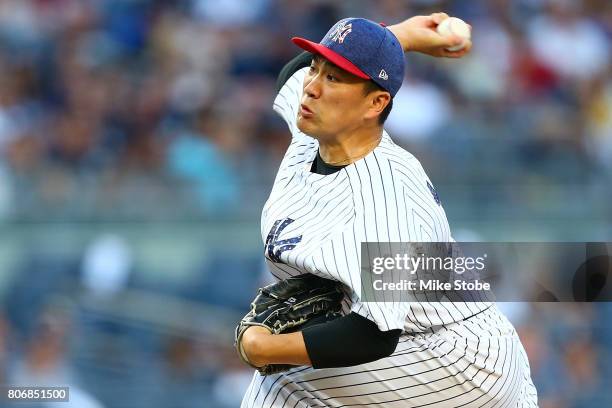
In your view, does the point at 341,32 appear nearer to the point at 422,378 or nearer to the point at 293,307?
the point at 293,307

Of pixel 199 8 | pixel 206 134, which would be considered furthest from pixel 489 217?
pixel 199 8

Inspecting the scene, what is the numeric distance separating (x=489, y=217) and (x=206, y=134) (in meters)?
1.86

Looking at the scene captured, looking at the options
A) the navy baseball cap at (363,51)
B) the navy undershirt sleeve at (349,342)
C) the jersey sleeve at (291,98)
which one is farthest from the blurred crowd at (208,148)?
the navy baseball cap at (363,51)

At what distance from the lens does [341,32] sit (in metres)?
2.72

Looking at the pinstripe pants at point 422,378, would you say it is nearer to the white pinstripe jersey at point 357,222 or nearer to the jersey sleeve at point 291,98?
the white pinstripe jersey at point 357,222

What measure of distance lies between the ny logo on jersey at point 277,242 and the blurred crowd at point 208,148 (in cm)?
264

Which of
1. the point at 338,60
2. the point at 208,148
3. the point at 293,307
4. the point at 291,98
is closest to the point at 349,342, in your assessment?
the point at 293,307

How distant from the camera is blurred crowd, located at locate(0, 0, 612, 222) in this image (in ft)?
21.9

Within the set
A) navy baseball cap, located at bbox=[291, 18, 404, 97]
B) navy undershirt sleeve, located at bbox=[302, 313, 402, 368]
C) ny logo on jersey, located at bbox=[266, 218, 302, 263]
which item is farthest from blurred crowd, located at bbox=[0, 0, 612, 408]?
navy baseball cap, located at bbox=[291, 18, 404, 97]

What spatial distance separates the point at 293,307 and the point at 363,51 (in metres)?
0.64

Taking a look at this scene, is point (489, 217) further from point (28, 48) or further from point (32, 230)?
point (28, 48)

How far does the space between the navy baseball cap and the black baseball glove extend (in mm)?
515

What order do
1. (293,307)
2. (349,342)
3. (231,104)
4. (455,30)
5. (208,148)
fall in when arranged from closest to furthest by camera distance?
1. (349,342)
2. (293,307)
3. (455,30)
4. (208,148)
5. (231,104)

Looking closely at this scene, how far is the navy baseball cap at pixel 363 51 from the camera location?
106 inches
